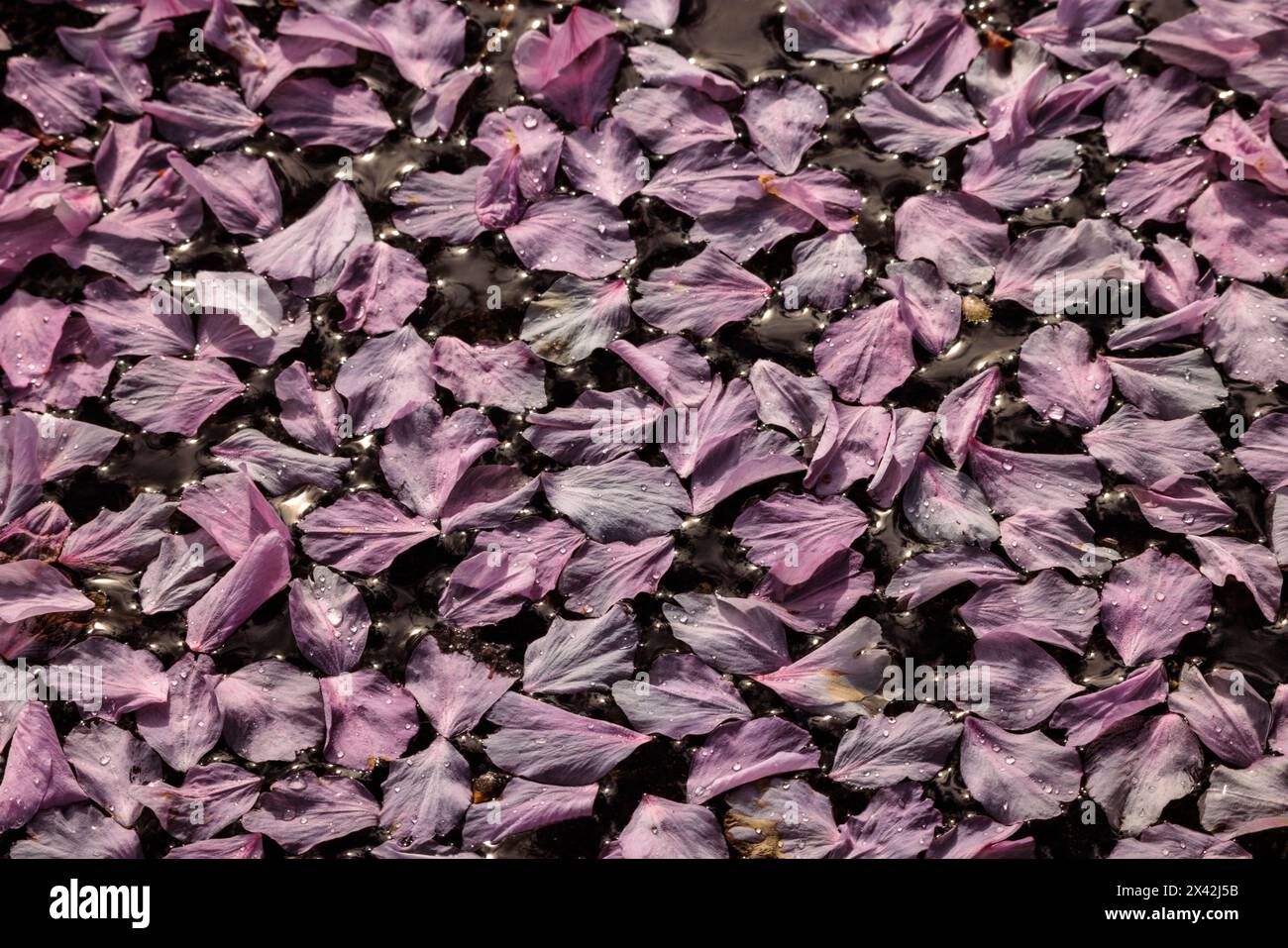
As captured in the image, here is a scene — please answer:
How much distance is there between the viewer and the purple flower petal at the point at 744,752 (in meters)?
0.70

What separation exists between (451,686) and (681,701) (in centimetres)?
15

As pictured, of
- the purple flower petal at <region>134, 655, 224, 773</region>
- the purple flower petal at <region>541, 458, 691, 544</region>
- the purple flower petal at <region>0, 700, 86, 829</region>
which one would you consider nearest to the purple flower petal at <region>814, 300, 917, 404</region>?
the purple flower petal at <region>541, 458, 691, 544</region>

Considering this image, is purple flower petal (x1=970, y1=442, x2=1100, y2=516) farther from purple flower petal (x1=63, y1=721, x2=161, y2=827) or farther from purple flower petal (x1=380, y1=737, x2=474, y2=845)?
purple flower petal (x1=63, y1=721, x2=161, y2=827)

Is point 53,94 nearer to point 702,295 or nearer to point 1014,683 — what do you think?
point 702,295

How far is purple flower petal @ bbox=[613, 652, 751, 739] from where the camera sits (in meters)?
0.71

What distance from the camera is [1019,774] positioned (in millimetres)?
698

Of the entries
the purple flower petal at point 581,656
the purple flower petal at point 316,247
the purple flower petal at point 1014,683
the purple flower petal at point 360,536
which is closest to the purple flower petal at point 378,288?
the purple flower petal at point 316,247

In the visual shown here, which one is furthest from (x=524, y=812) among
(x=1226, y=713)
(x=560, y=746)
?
(x=1226, y=713)

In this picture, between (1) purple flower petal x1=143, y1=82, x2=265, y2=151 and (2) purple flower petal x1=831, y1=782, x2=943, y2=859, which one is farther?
(1) purple flower petal x1=143, y1=82, x2=265, y2=151

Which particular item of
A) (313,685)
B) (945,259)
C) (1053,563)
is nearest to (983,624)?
(1053,563)

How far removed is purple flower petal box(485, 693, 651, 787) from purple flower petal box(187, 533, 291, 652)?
0.60 ft

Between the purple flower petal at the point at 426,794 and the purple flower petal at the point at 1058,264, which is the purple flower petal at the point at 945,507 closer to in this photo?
the purple flower petal at the point at 1058,264
